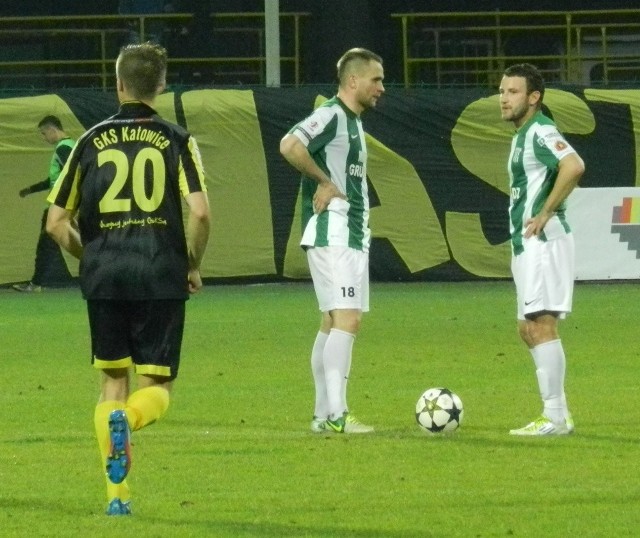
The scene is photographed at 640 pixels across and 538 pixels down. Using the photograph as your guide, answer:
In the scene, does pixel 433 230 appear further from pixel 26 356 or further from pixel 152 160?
pixel 152 160

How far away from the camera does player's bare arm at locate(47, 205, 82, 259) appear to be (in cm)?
654

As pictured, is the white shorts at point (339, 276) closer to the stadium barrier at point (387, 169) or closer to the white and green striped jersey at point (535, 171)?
the white and green striped jersey at point (535, 171)

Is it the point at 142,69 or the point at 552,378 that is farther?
the point at 552,378

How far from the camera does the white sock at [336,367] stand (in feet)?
28.8

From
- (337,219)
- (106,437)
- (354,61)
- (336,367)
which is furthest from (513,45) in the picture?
(106,437)

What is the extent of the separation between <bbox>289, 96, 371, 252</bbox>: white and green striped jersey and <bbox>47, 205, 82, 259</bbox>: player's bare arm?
249cm

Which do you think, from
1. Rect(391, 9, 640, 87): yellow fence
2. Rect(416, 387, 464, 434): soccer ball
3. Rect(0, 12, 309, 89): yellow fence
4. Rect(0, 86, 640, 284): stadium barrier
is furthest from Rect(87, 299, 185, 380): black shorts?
Rect(391, 9, 640, 87): yellow fence

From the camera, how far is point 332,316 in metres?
8.96

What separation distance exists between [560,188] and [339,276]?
128 cm

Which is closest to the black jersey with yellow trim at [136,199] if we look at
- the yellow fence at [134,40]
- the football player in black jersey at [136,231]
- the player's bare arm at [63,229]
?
the football player in black jersey at [136,231]

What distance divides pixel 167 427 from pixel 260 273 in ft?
36.6

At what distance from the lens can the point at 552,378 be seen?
28.7ft

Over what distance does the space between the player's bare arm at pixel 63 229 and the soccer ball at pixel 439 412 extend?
2.76m

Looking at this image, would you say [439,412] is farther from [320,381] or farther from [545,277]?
[545,277]
